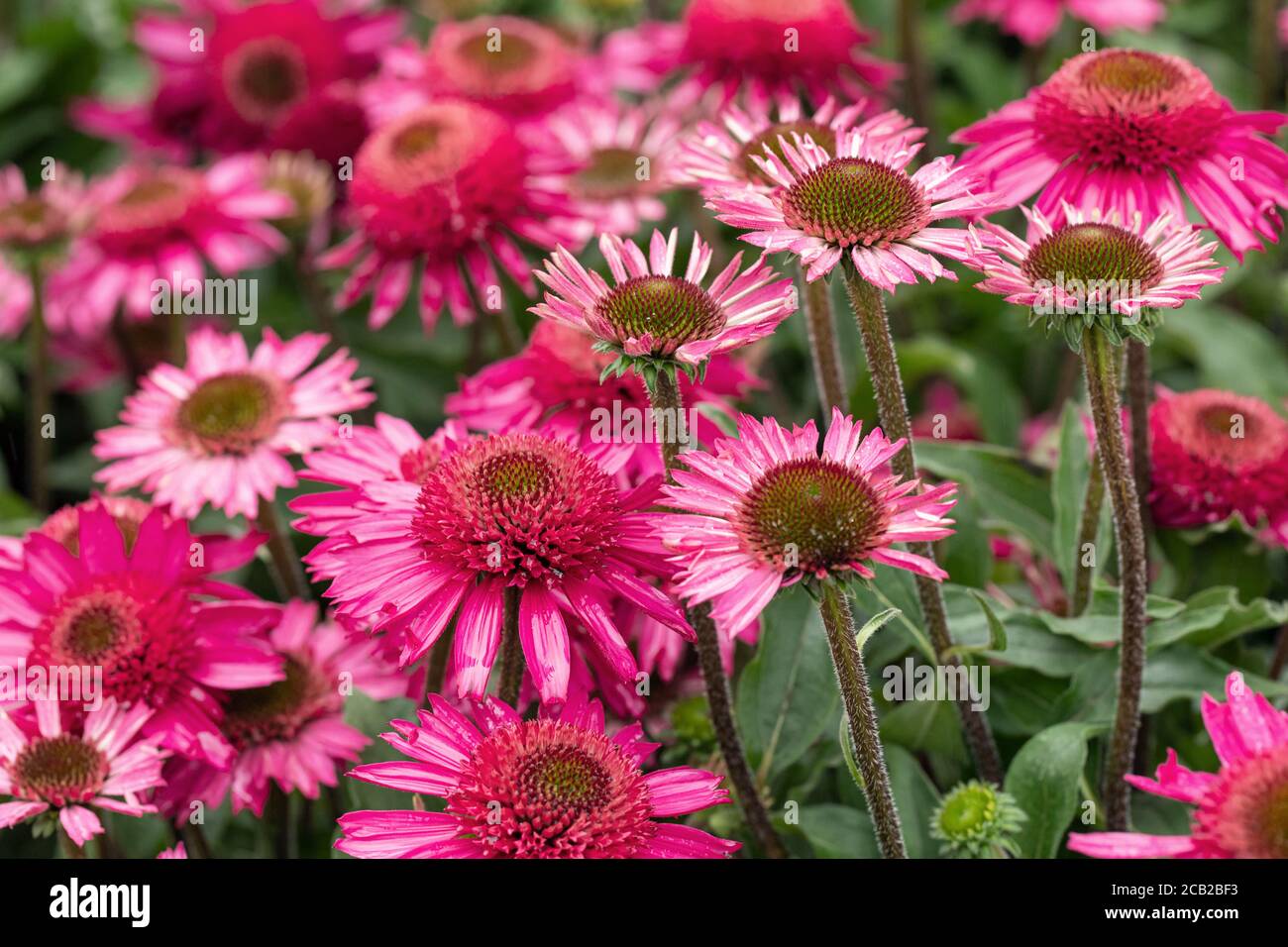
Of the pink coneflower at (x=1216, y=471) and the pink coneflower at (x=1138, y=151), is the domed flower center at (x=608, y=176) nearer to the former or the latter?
the pink coneflower at (x=1138, y=151)

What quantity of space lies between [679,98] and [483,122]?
0.42 meters

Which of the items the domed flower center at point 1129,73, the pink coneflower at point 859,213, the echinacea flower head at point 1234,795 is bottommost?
the echinacea flower head at point 1234,795

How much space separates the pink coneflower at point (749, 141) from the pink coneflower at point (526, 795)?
569 mm

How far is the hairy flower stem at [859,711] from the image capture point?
1029mm

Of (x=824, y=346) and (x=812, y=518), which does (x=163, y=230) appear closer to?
(x=824, y=346)

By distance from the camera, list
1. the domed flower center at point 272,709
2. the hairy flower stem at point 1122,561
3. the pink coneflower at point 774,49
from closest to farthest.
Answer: the hairy flower stem at point 1122,561 → the domed flower center at point 272,709 → the pink coneflower at point 774,49

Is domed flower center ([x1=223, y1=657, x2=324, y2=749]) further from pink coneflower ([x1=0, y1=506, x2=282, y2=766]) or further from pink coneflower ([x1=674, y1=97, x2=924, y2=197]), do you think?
pink coneflower ([x1=674, y1=97, x2=924, y2=197])

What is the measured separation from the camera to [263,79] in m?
2.41

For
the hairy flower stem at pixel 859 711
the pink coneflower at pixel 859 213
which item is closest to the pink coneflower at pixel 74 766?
the hairy flower stem at pixel 859 711

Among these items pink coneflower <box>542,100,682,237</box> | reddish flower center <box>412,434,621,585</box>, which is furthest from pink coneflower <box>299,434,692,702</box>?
pink coneflower <box>542,100,682,237</box>

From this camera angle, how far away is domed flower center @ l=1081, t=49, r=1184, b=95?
4.39 ft

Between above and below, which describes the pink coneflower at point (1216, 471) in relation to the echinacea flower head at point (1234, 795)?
above
